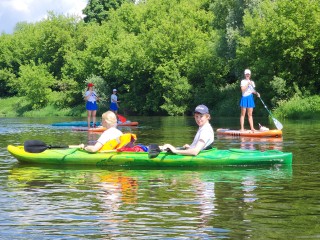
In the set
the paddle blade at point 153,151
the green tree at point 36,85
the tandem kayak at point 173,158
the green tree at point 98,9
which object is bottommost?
the tandem kayak at point 173,158

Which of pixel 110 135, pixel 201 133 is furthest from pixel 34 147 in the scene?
pixel 201 133

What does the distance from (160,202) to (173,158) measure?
3984mm

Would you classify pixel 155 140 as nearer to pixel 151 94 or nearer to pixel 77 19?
pixel 151 94

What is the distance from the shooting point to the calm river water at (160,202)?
8.37 meters

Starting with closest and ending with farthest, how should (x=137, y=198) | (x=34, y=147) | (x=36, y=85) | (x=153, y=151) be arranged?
(x=137, y=198) < (x=153, y=151) < (x=34, y=147) < (x=36, y=85)

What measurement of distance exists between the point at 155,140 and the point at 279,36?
969 inches

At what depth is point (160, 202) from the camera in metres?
10.4

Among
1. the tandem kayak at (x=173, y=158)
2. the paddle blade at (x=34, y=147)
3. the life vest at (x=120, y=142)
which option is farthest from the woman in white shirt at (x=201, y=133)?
the paddle blade at (x=34, y=147)

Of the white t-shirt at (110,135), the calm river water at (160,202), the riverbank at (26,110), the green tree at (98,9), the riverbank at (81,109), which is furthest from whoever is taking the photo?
the green tree at (98,9)

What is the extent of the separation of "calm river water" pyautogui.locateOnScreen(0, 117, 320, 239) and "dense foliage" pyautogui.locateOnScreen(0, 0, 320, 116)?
32.3 meters

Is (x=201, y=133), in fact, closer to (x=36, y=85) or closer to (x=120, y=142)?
(x=120, y=142)

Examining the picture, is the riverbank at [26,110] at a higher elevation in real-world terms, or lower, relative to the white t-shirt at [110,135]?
higher

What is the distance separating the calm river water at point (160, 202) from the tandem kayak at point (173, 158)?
0.57 ft

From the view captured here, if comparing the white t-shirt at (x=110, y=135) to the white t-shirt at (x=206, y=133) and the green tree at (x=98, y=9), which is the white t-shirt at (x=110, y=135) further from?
the green tree at (x=98, y=9)
